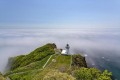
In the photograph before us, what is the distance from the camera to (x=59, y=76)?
212 ft

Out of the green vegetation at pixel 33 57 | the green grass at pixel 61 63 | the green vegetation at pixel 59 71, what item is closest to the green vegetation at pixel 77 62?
the green vegetation at pixel 59 71

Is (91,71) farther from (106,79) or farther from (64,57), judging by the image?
(64,57)

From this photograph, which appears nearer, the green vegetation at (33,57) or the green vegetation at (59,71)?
the green vegetation at (59,71)

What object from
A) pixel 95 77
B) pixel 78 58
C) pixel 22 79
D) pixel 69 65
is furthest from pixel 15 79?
pixel 78 58

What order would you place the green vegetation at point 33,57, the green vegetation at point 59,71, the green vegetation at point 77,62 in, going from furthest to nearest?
the green vegetation at point 33,57 < the green vegetation at point 77,62 < the green vegetation at point 59,71

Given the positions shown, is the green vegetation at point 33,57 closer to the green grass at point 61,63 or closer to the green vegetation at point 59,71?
the green vegetation at point 59,71

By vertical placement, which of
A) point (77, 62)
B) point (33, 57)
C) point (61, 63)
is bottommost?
point (33, 57)

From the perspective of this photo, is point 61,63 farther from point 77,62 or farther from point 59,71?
point 59,71

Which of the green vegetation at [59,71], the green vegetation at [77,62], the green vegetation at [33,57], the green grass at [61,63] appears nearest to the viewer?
the green vegetation at [59,71]

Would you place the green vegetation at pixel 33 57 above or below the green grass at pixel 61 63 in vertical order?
below

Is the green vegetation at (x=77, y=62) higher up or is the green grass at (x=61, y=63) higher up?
the green grass at (x=61, y=63)

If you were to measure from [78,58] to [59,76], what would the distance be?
187 feet

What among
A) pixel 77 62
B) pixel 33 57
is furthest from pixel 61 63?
pixel 33 57

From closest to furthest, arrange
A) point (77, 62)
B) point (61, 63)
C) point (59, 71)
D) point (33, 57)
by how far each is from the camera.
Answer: point (59, 71) → point (61, 63) → point (77, 62) → point (33, 57)
